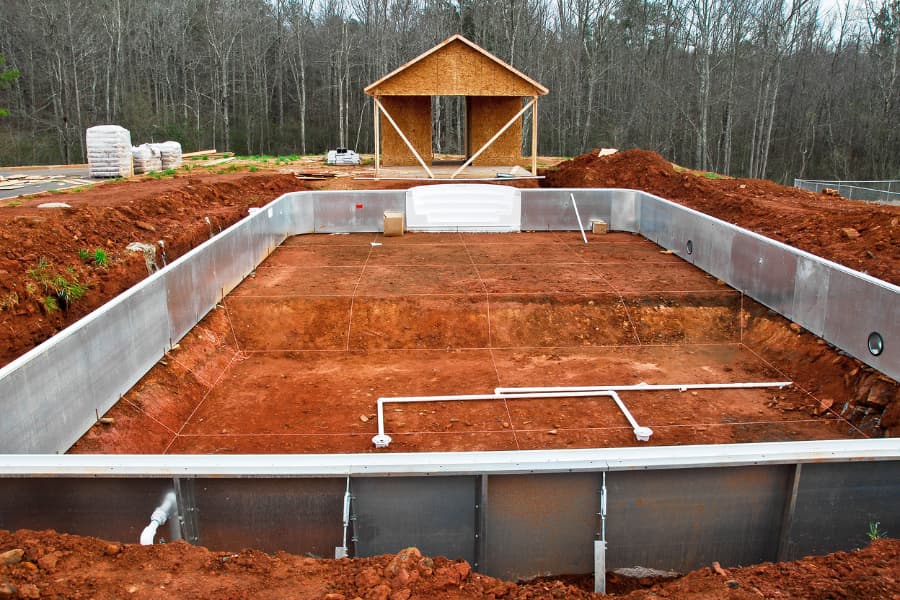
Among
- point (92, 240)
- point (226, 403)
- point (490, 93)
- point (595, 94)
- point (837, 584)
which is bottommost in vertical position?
point (226, 403)

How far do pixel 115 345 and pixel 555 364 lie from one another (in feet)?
19.1

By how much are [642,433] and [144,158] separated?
20545 mm

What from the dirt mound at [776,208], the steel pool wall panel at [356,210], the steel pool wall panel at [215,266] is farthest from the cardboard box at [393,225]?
the dirt mound at [776,208]

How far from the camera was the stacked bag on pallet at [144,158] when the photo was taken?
75.8 ft

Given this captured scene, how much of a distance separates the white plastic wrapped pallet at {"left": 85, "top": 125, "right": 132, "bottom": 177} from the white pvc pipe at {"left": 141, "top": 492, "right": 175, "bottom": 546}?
1945 cm

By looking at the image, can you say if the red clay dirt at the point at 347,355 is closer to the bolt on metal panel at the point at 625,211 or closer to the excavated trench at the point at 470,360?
the excavated trench at the point at 470,360

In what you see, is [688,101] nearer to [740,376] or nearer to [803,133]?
[803,133]

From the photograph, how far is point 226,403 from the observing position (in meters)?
9.07

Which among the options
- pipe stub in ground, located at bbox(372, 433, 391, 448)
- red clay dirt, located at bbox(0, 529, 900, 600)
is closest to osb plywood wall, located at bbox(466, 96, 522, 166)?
pipe stub in ground, located at bbox(372, 433, 391, 448)

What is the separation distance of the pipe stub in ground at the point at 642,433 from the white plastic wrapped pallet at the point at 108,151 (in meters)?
19.0

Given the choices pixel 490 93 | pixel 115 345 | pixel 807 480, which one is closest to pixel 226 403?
pixel 115 345

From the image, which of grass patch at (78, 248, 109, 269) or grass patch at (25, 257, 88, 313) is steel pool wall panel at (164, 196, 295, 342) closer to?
grass patch at (25, 257, 88, 313)

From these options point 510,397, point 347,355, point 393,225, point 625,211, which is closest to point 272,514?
point 510,397

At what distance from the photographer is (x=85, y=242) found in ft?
36.4
